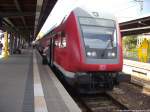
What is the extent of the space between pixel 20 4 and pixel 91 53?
44.4 ft

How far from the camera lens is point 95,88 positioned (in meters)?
11.0

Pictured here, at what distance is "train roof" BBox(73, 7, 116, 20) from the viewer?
439 inches

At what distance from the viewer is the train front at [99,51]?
10477mm

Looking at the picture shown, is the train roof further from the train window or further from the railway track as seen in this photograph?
the railway track

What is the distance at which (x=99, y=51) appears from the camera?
1071 centimetres

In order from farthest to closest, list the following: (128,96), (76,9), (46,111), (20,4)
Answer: (20,4), (128,96), (76,9), (46,111)

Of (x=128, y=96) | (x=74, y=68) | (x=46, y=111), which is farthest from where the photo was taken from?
(x=128, y=96)

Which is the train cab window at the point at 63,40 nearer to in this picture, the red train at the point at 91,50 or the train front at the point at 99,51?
the red train at the point at 91,50

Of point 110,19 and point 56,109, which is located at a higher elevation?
point 110,19

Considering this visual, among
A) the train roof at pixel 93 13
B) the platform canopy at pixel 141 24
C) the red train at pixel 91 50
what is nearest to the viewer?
the red train at pixel 91 50

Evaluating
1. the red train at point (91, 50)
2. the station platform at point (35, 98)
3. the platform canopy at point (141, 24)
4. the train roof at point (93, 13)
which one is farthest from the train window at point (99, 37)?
the platform canopy at point (141, 24)

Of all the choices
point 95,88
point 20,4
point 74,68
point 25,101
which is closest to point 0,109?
point 25,101

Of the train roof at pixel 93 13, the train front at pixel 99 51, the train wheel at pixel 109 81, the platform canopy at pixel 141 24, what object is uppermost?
the platform canopy at pixel 141 24

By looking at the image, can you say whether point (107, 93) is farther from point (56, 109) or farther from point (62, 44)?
point (56, 109)
